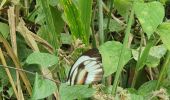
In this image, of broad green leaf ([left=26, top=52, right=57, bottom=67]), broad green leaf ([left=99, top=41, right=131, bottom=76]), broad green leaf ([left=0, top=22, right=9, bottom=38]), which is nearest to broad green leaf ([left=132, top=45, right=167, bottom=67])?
broad green leaf ([left=99, top=41, right=131, bottom=76])

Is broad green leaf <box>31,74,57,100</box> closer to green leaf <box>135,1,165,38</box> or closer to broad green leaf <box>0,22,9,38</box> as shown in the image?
green leaf <box>135,1,165,38</box>

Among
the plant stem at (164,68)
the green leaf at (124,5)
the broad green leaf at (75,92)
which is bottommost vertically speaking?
the broad green leaf at (75,92)

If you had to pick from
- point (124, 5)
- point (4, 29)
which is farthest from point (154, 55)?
point (4, 29)

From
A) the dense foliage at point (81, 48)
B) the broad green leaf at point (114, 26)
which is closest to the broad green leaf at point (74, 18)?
the dense foliage at point (81, 48)

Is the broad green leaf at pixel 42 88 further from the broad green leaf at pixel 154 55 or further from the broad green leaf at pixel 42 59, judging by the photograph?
the broad green leaf at pixel 154 55

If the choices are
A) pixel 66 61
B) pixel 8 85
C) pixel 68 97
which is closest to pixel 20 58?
pixel 8 85

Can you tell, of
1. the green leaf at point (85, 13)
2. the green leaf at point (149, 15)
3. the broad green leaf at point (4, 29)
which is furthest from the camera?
Answer: the broad green leaf at point (4, 29)

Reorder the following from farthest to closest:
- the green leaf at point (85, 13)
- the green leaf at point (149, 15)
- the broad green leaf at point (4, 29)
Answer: the broad green leaf at point (4, 29) → the green leaf at point (85, 13) → the green leaf at point (149, 15)
